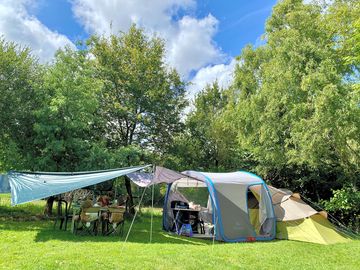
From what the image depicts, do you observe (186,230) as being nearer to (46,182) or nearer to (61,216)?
(61,216)

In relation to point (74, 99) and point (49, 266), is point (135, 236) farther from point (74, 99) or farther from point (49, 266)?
point (74, 99)

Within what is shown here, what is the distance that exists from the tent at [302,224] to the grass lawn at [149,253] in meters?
0.40

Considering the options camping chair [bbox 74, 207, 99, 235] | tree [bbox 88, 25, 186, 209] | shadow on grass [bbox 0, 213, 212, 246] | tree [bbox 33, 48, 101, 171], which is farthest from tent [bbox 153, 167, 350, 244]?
tree [bbox 88, 25, 186, 209]

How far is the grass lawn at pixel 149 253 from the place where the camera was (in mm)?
4719

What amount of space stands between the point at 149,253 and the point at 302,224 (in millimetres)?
4428

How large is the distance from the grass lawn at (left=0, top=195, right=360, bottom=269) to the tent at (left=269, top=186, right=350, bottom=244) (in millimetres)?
405

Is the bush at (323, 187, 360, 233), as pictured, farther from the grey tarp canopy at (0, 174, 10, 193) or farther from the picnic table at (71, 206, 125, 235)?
the grey tarp canopy at (0, 174, 10, 193)

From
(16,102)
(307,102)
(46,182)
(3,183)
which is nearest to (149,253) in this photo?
(46,182)

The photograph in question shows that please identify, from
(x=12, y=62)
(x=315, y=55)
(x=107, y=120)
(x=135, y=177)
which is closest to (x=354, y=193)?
(x=315, y=55)

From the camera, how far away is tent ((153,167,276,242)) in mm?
7402

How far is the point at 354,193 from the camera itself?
1007cm

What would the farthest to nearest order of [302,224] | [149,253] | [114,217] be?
[302,224]
[114,217]
[149,253]

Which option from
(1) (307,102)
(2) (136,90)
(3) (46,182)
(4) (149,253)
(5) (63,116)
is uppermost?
(2) (136,90)

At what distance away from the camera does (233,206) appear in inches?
303
